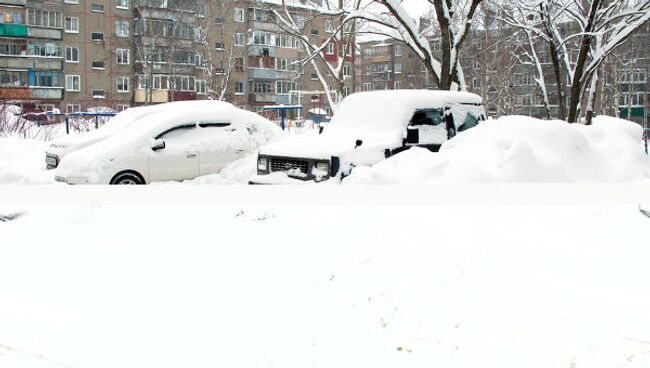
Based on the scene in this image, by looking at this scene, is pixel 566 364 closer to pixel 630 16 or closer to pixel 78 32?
pixel 630 16

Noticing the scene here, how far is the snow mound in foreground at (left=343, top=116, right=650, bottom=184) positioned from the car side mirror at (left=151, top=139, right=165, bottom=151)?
3.88m

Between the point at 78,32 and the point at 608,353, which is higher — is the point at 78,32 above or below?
above

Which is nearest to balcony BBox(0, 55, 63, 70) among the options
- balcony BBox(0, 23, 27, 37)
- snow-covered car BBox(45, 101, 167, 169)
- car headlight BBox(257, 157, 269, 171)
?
balcony BBox(0, 23, 27, 37)

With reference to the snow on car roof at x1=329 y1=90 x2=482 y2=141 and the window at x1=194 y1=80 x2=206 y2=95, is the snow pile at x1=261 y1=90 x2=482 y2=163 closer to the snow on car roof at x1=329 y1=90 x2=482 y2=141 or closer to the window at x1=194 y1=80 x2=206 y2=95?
the snow on car roof at x1=329 y1=90 x2=482 y2=141

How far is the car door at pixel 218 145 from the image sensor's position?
11.4m

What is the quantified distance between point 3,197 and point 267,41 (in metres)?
60.7

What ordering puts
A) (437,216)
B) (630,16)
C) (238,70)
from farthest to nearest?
(238,70), (630,16), (437,216)

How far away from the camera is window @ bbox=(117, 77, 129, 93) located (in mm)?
57750

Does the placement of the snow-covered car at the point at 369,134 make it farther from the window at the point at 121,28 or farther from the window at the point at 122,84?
the window at the point at 121,28

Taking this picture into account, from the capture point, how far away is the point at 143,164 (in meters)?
10.7

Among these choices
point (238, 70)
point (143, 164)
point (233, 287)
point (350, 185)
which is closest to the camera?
point (233, 287)

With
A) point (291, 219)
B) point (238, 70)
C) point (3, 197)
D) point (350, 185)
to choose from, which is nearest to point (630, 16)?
point (350, 185)

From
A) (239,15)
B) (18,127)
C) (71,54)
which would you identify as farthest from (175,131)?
(239,15)

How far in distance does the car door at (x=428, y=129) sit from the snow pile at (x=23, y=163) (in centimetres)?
606
